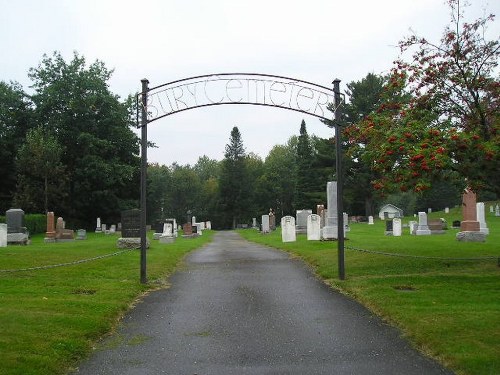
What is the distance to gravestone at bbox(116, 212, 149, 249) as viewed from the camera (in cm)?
2177

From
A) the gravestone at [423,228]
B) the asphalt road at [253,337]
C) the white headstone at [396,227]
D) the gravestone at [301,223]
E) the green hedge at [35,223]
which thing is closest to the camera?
the asphalt road at [253,337]

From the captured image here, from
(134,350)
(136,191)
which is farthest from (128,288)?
(136,191)

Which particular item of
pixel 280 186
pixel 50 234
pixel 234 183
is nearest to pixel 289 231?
pixel 50 234

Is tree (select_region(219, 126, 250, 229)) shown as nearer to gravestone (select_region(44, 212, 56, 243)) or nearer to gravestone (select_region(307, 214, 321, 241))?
gravestone (select_region(44, 212, 56, 243))

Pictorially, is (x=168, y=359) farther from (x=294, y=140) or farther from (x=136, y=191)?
(x=294, y=140)

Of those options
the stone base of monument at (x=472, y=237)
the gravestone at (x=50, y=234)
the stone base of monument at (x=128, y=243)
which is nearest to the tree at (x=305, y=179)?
the gravestone at (x=50, y=234)

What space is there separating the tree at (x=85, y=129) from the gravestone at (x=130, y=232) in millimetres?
31437

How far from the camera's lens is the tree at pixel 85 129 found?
53938 millimetres

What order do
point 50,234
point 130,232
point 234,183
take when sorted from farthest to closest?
1. point 234,183
2. point 50,234
3. point 130,232

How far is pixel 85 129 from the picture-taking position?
55688mm

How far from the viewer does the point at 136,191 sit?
211 ft

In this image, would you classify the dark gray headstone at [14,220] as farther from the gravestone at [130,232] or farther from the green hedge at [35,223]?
the green hedge at [35,223]

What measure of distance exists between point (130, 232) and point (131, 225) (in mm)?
306

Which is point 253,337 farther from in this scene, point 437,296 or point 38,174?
point 38,174
